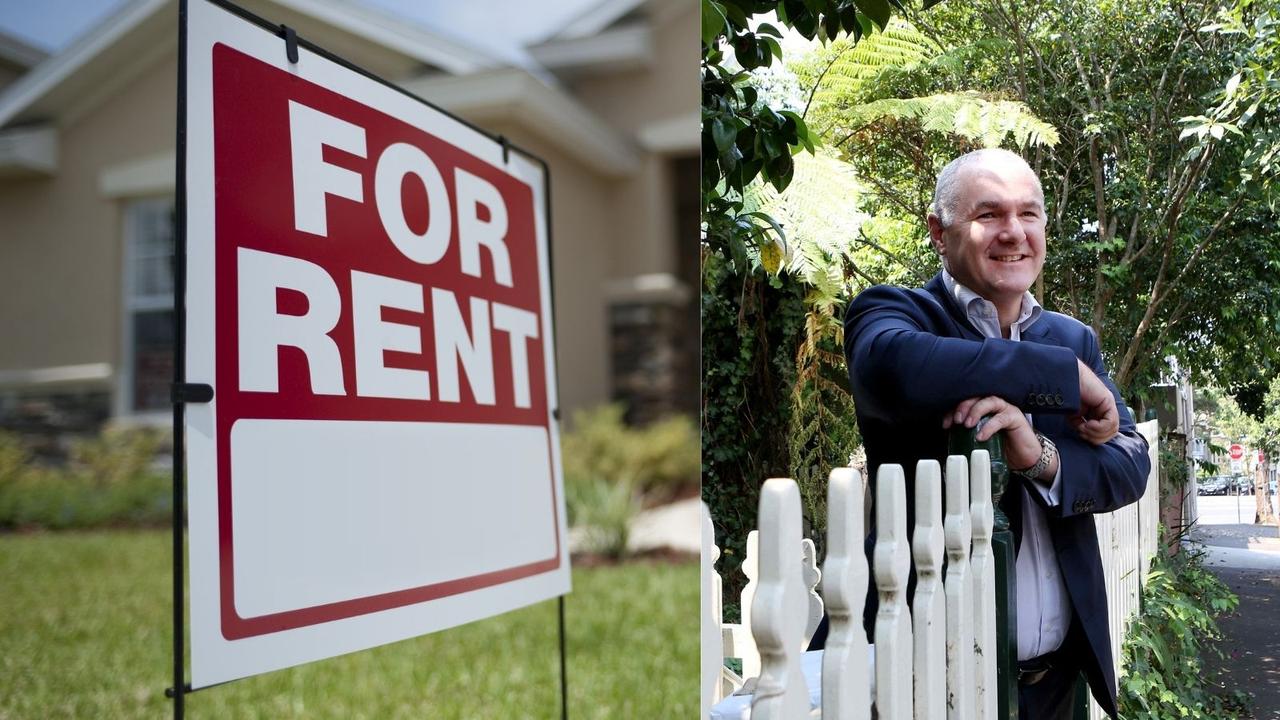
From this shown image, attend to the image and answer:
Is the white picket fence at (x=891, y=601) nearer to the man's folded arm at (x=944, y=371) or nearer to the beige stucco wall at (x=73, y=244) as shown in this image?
the man's folded arm at (x=944, y=371)

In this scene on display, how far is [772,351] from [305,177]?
2.96ft

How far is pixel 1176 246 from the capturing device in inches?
61.0

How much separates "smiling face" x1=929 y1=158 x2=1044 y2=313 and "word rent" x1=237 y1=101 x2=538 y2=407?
0.68 meters

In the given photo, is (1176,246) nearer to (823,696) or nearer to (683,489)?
(823,696)

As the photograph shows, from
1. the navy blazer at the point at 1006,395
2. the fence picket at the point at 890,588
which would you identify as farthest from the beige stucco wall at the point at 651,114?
the fence picket at the point at 890,588

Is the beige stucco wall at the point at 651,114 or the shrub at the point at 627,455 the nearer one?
the beige stucco wall at the point at 651,114

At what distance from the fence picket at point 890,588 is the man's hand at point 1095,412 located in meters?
0.67

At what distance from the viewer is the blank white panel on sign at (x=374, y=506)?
3.00ft

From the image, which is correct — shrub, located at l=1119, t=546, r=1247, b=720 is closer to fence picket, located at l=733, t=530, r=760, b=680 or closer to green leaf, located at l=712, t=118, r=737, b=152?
fence picket, located at l=733, t=530, r=760, b=680

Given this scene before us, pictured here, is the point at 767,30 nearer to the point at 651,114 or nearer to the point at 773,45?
the point at 773,45

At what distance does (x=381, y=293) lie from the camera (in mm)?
1097

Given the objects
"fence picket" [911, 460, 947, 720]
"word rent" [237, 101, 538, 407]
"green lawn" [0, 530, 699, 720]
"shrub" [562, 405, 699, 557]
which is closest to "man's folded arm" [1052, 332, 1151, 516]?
"fence picket" [911, 460, 947, 720]

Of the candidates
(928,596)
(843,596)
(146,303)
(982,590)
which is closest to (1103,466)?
(982,590)

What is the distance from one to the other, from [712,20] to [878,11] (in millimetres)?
303
